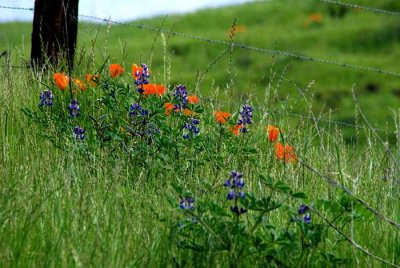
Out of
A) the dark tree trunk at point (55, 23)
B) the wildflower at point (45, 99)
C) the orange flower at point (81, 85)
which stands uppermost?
the dark tree trunk at point (55, 23)

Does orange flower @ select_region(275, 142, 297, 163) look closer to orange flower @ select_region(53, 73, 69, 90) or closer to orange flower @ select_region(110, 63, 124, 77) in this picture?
orange flower @ select_region(110, 63, 124, 77)

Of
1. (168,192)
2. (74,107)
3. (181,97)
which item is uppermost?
(181,97)

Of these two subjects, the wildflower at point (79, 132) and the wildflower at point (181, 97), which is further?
the wildflower at point (181, 97)

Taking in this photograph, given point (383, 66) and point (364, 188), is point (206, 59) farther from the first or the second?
point (364, 188)

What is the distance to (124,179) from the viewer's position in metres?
3.27

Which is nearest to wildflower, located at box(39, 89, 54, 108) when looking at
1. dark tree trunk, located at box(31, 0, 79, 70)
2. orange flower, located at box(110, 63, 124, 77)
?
orange flower, located at box(110, 63, 124, 77)

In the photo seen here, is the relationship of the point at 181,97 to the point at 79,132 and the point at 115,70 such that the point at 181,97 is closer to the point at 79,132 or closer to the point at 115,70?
the point at 79,132

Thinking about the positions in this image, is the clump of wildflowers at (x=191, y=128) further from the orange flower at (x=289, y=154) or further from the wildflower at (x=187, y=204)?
the wildflower at (x=187, y=204)

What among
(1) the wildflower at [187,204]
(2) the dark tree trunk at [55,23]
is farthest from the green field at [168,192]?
(2) the dark tree trunk at [55,23]

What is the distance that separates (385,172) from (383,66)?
11951mm

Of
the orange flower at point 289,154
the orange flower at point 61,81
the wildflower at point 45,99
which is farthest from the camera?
the orange flower at point 61,81

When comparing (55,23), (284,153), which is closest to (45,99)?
(284,153)

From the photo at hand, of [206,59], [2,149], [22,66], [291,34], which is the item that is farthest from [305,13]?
[2,149]

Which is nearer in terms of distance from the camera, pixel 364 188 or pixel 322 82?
pixel 364 188
